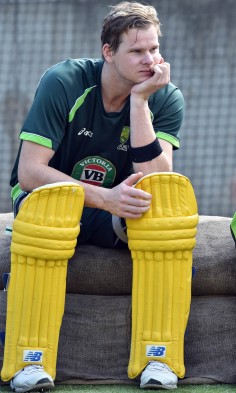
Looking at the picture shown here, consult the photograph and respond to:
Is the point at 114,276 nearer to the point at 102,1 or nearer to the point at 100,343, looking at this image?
the point at 100,343

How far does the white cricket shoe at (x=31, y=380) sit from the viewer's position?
298 centimetres

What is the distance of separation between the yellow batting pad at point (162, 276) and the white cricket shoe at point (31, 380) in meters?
0.26

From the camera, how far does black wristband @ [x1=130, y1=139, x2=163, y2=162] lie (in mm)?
3270

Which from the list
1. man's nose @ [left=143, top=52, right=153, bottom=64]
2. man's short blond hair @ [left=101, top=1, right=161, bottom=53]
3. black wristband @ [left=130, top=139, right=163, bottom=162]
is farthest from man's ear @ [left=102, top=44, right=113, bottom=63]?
black wristband @ [left=130, top=139, right=163, bottom=162]

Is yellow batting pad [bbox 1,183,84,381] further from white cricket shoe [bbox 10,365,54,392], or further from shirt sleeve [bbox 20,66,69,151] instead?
shirt sleeve [bbox 20,66,69,151]

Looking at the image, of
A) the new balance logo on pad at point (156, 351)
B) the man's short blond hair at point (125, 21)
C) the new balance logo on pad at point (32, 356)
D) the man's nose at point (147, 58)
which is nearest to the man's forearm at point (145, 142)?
the man's nose at point (147, 58)

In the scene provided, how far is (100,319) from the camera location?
10.9 feet

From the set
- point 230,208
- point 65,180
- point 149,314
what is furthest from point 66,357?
point 230,208

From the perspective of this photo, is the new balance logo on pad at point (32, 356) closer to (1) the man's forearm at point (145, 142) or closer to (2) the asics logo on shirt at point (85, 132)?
(1) the man's forearm at point (145, 142)

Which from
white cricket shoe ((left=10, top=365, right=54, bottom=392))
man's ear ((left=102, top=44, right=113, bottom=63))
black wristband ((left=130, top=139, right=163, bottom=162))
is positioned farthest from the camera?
man's ear ((left=102, top=44, right=113, bottom=63))

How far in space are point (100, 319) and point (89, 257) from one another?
0.70 ft

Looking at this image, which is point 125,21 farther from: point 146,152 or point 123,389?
point 123,389

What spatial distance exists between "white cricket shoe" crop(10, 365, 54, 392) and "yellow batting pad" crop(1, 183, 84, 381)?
2 cm

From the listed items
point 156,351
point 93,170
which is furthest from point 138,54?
point 156,351
